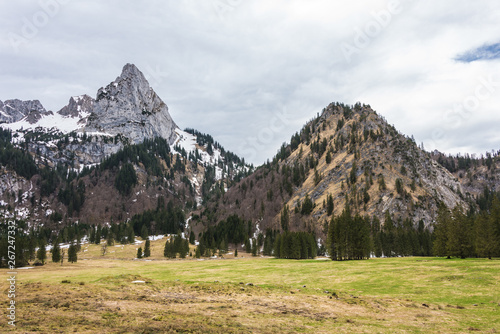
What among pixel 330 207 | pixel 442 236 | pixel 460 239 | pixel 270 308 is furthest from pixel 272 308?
pixel 330 207

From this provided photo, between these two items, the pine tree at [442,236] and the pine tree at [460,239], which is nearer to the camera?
the pine tree at [460,239]

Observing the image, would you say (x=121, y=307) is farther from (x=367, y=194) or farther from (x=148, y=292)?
(x=367, y=194)

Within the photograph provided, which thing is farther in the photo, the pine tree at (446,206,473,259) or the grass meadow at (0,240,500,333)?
the pine tree at (446,206,473,259)

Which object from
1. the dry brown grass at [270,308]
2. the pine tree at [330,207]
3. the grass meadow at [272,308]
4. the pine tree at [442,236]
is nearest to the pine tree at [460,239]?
the pine tree at [442,236]

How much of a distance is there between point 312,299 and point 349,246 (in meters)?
58.2

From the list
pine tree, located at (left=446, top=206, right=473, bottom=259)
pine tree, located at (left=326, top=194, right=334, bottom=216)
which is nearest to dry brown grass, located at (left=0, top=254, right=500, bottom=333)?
pine tree, located at (left=446, top=206, right=473, bottom=259)

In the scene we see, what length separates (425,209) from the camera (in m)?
176

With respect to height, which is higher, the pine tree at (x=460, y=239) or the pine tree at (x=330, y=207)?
the pine tree at (x=330, y=207)

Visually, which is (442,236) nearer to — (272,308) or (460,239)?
(460,239)

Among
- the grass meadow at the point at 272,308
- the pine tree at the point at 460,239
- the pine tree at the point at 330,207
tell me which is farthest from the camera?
the pine tree at the point at 330,207

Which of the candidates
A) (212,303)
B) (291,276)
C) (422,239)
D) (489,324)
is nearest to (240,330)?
(212,303)

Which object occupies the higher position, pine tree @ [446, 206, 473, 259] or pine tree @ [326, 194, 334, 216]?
pine tree @ [326, 194, 334, 216]

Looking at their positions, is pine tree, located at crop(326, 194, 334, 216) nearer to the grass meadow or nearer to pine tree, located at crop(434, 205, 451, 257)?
pine tree, located at crop(434, 205, 451, 257)

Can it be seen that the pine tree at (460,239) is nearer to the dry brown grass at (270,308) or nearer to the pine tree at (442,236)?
the pine tree at (442,236)
